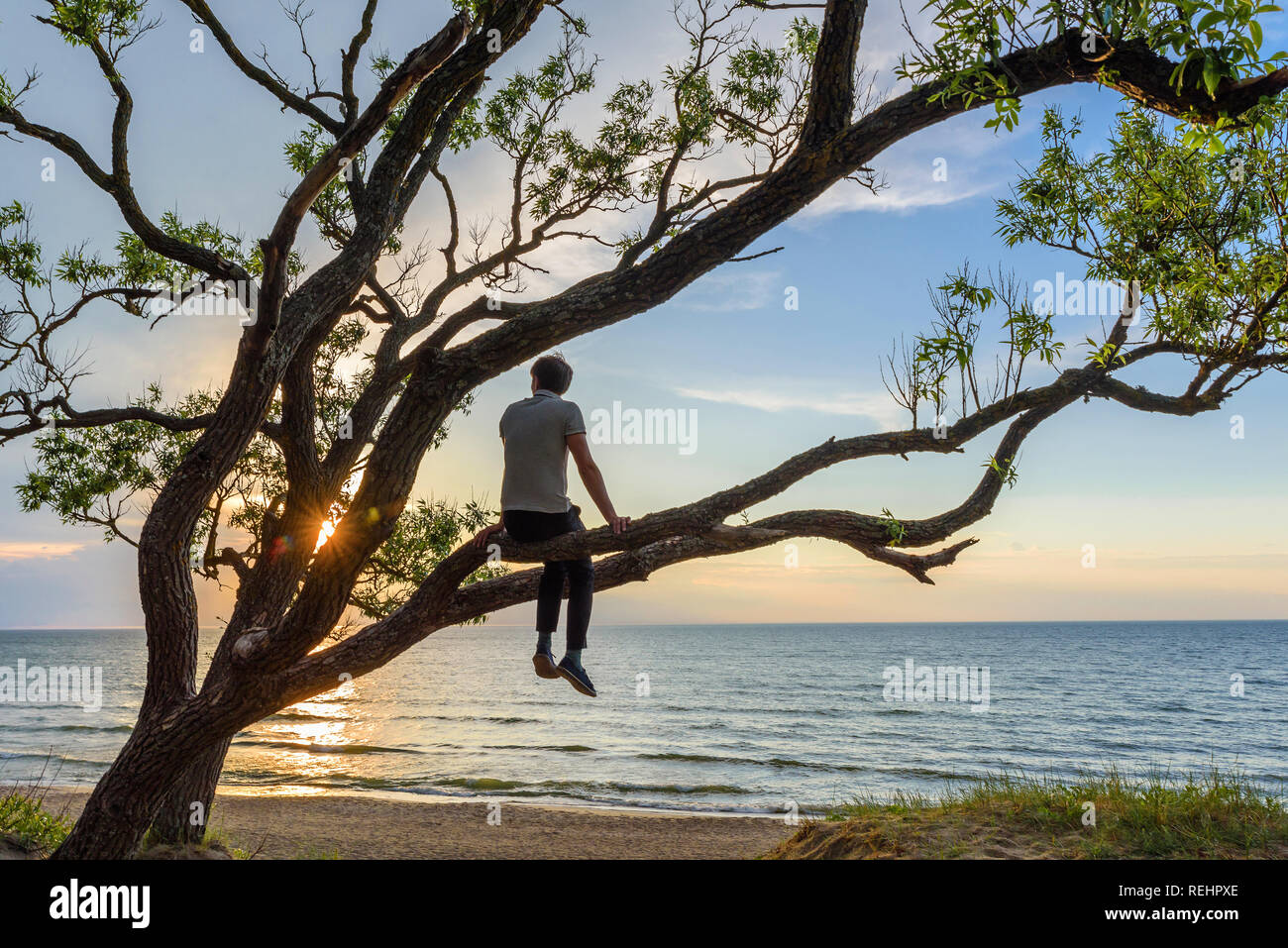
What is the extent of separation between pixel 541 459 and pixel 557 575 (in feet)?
2.52

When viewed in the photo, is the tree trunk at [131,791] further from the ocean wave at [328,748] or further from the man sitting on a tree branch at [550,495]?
the ocean wave at [328,748]

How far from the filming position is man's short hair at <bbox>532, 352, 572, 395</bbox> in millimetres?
5098

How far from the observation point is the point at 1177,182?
624 centimetres

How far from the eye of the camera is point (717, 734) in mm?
30969

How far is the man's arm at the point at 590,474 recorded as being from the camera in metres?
4.44

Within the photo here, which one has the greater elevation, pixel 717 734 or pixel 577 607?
pixel 577 607

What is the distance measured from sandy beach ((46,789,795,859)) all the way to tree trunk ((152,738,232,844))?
3.46 meters

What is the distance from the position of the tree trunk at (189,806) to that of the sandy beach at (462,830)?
3.46 meters

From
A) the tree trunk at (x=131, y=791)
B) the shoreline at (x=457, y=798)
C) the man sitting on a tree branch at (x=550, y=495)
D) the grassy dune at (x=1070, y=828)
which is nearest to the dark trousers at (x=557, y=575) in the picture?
the man sitting on a tree branch at (x=550, y=495)

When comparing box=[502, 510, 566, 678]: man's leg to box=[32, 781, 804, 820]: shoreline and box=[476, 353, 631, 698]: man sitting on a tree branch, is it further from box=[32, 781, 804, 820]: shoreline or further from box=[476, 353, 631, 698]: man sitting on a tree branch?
box=[32, 781, 804, 820]: shoreline

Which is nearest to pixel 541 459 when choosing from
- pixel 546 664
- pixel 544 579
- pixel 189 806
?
pixel 544 579

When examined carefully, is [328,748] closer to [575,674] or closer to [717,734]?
[717,734]

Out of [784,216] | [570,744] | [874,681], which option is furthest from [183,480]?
[874,681]

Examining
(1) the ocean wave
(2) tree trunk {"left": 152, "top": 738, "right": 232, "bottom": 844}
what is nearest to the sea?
(1) the ocean wave
